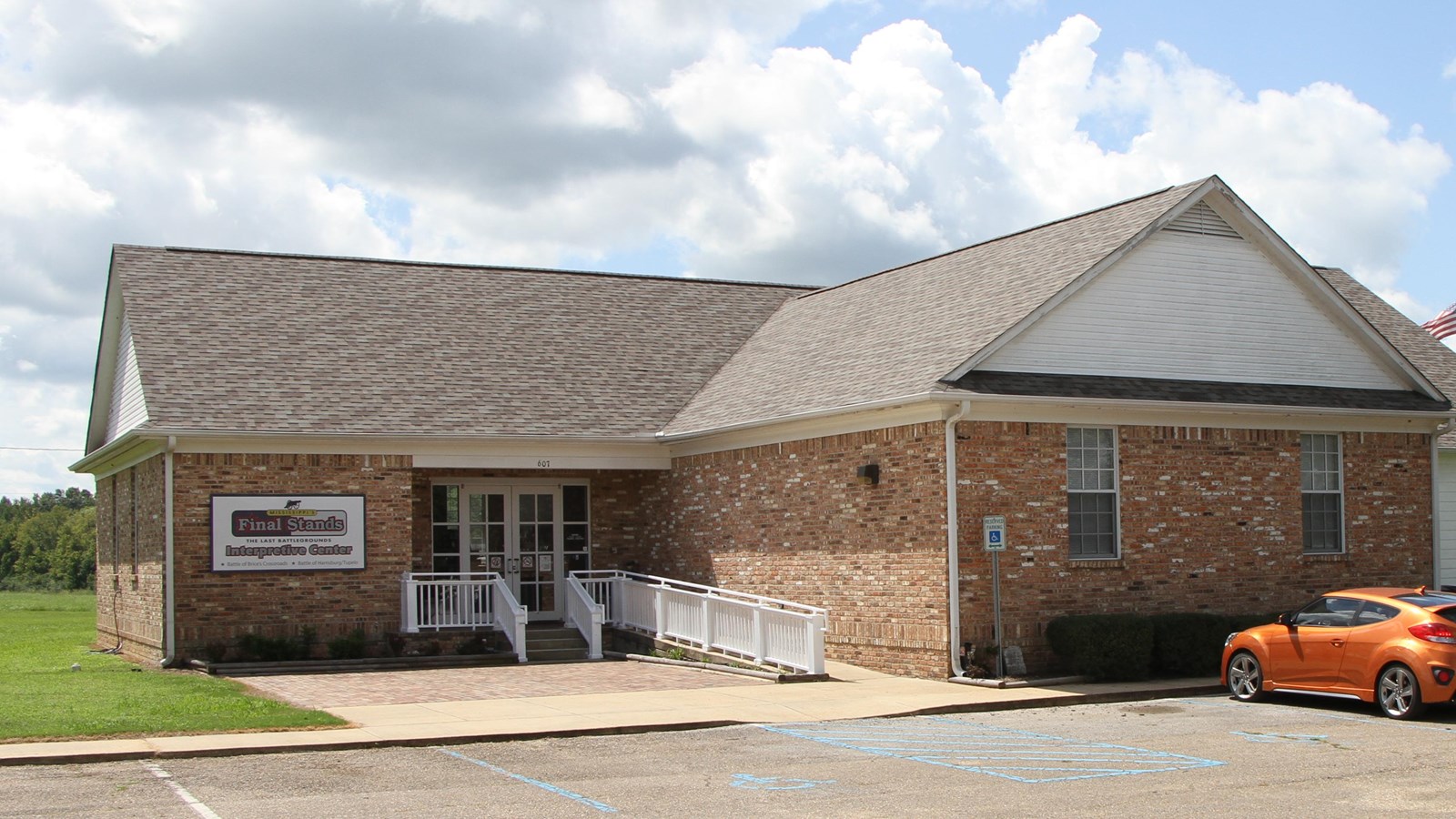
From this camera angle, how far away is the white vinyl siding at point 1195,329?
20.4 metres

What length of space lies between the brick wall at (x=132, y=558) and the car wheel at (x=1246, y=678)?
15.2 metres

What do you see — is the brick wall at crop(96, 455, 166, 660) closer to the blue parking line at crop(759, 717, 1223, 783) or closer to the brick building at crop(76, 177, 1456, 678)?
the brick building at crop(76, 177, 1456, 678)

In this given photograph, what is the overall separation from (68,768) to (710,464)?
43.5 ft

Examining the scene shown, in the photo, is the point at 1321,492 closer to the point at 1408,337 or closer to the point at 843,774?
the point at 1408,337

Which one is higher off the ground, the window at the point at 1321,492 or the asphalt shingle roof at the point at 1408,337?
the asphalt shingle roof at the point at 1408,337

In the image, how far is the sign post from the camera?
18516mm

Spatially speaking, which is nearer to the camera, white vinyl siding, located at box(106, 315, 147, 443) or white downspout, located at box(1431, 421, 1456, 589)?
white downspout, located at box(1431, 421, 1456, 589)

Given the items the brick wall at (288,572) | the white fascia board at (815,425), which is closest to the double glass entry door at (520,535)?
the brick wall at (288,572)

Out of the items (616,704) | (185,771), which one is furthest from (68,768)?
(616,704)

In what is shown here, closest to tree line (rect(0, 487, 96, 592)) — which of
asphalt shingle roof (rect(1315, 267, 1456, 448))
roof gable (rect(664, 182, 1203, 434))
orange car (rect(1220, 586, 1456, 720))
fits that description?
roof gable (rect(664, 182, 1203, 434))

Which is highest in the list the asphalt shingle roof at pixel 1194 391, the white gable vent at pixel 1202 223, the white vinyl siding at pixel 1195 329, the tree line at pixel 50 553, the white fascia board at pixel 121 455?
the white gable vent at pixel 1202 223

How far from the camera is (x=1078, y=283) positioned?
66.5 ft

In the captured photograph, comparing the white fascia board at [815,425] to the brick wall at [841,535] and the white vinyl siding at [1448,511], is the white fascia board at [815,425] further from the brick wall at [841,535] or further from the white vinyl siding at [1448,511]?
the white vinyl siding at [1448,511]

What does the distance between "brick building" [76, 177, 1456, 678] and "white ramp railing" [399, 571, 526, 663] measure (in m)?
0.39
